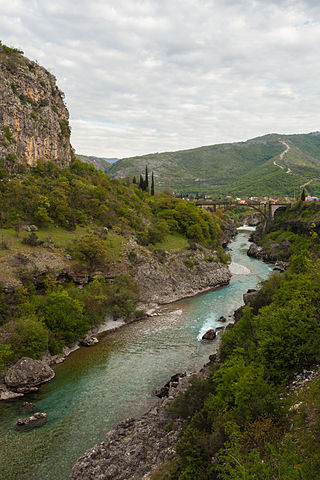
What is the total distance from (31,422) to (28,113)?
49290 mm

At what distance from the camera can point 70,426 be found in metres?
20.4

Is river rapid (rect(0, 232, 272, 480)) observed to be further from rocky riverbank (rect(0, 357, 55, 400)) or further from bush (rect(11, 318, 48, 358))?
bush (rect(11, 318, 48, 358))

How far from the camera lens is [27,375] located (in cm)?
2452

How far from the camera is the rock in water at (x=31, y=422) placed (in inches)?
787

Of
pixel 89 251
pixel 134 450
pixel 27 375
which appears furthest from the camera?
pixel 89 251

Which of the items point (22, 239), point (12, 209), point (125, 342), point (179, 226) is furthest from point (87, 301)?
point (179, 226)

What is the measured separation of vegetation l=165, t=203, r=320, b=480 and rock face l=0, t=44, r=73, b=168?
47786 mm

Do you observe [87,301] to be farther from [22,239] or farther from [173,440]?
[173,440]

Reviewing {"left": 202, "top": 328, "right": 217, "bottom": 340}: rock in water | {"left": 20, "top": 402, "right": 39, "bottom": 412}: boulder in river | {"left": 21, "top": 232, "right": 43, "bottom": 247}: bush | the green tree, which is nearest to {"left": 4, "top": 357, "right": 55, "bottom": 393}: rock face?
{"left": 20, "top": 402, "right": 39, "bottom": 412}: boulder in river

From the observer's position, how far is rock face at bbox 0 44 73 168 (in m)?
48.6

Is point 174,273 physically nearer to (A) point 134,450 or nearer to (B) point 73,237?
(B) point 73,237

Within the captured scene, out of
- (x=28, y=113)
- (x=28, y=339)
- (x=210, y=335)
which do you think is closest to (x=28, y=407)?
(x=28, y=339)

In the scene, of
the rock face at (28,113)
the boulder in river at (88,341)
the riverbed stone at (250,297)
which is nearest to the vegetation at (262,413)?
the riverbed stone at (250,297)

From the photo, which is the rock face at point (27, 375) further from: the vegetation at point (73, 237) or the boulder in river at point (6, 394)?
the vegetation at point (73, 237)
